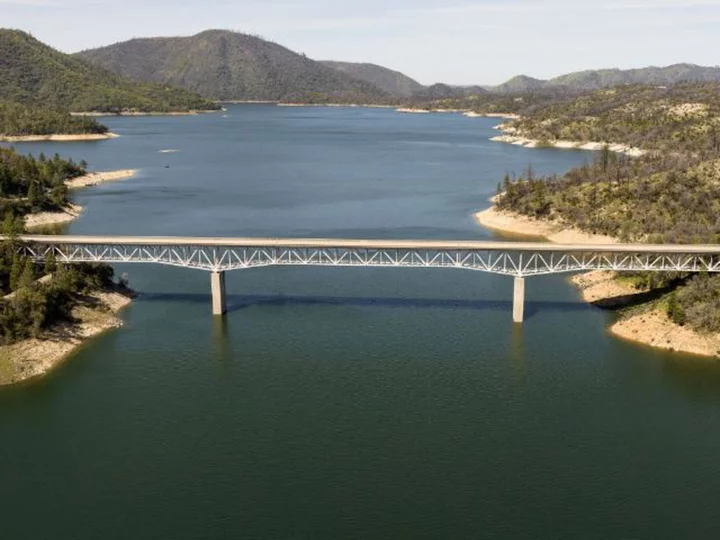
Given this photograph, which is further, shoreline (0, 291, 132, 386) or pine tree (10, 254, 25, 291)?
pine tree (10, 254, 25, 291)

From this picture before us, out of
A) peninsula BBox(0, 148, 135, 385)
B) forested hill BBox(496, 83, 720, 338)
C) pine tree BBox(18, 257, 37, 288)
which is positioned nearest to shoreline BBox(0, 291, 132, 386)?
peninsula BBox(0, 148, 135, 385)

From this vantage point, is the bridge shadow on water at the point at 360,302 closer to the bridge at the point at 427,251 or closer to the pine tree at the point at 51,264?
the bridge at the point at 427,251

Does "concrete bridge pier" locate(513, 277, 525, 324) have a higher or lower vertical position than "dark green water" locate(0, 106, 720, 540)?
higher

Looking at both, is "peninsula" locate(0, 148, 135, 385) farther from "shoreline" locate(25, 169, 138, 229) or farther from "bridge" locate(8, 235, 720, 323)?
"shoreline" locate(25, 169, 138, 229)

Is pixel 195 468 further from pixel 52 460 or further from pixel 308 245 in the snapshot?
pixel 308 245

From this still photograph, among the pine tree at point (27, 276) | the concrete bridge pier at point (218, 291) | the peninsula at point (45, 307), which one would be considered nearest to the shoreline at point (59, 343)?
the peninsula at point (45, 307)

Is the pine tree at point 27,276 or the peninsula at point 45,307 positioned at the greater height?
the pine tree at point 27,276

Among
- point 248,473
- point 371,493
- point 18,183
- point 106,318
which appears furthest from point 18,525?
point 18,183
